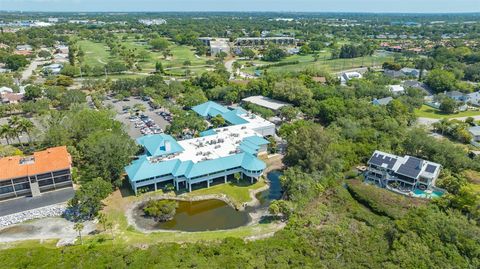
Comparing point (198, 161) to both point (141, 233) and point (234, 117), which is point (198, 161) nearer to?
point (141, 233)

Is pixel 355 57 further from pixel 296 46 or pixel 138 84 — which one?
pixel 138 84

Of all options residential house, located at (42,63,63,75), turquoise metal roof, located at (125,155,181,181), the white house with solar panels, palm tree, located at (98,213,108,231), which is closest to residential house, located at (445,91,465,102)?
the white house with solar panels

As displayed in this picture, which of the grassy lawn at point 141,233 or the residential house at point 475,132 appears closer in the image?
the grassy lawn at point 141,233

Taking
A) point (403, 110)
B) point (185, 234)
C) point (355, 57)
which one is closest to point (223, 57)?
point (355, 57)

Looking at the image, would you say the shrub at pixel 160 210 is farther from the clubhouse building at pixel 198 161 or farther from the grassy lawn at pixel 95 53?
the grassy lawn at pixel 95 53

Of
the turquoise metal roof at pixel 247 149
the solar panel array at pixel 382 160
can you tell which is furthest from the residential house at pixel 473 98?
the turquoise metal roof at pixel 247 149

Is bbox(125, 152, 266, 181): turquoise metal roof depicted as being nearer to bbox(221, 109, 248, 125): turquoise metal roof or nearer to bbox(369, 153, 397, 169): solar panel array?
bbox(369, 153, 397, 169): solar panel array
